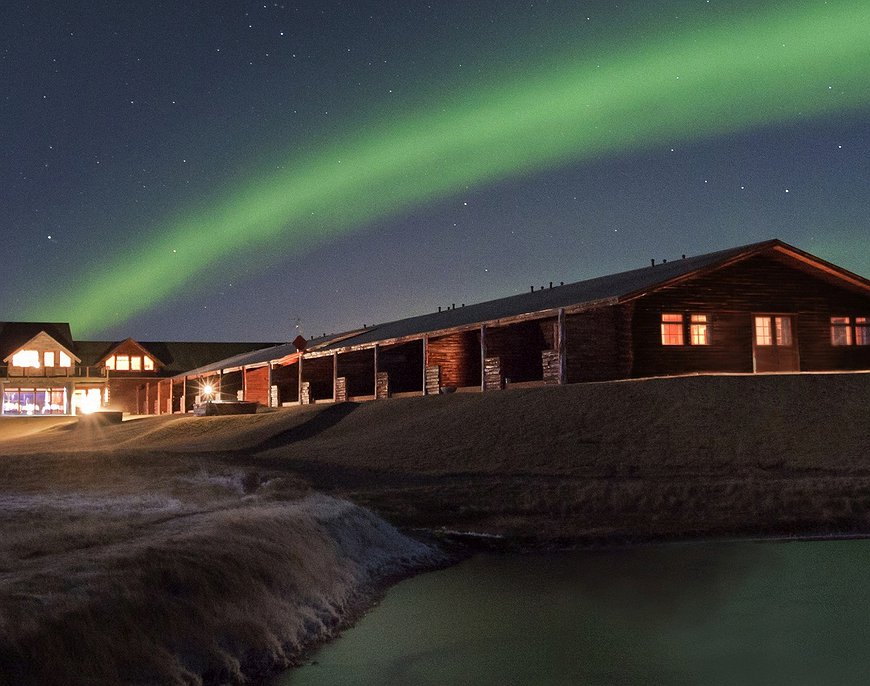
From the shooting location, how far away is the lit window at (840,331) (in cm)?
3119

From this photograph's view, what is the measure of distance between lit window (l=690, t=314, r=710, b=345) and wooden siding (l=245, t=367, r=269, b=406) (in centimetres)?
2894

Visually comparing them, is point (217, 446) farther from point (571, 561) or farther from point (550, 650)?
point (550, 650)

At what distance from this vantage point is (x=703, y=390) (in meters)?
23.7

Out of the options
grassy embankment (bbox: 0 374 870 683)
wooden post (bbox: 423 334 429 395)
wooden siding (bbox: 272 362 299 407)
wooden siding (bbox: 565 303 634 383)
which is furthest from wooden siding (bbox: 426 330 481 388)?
wooden siding (bbox: 272 362 299 407)

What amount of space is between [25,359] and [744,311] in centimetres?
5418

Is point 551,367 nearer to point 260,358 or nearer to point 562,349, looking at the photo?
point 562,349

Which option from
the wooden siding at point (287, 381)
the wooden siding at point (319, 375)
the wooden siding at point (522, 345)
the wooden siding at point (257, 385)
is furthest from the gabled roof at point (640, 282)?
the wooden siding at point (257, 385)

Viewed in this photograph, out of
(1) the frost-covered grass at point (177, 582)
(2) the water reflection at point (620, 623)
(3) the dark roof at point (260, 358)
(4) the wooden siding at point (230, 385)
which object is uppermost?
(3) the dark roof at point (260, 358)

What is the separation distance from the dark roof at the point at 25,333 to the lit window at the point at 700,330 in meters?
52.9

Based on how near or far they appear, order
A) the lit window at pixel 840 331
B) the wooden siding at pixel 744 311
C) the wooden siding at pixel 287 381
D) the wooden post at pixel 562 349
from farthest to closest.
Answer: the wooden siding at pixel 287 381
the lit window at pixel 840 331
the wooden siding at pixel 744 311
the wooden post at pixel 562 349

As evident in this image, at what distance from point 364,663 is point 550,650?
212 cm

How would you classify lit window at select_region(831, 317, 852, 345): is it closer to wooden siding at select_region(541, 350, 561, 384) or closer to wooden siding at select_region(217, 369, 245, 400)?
wooden siding at select_region(541, 350, 561, 384)

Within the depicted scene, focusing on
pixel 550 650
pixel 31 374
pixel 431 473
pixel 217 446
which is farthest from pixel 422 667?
pixel 31 374

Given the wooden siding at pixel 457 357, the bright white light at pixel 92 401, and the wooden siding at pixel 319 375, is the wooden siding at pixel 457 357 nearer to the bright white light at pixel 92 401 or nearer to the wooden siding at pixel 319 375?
the wooden siding at pixel 319 375
